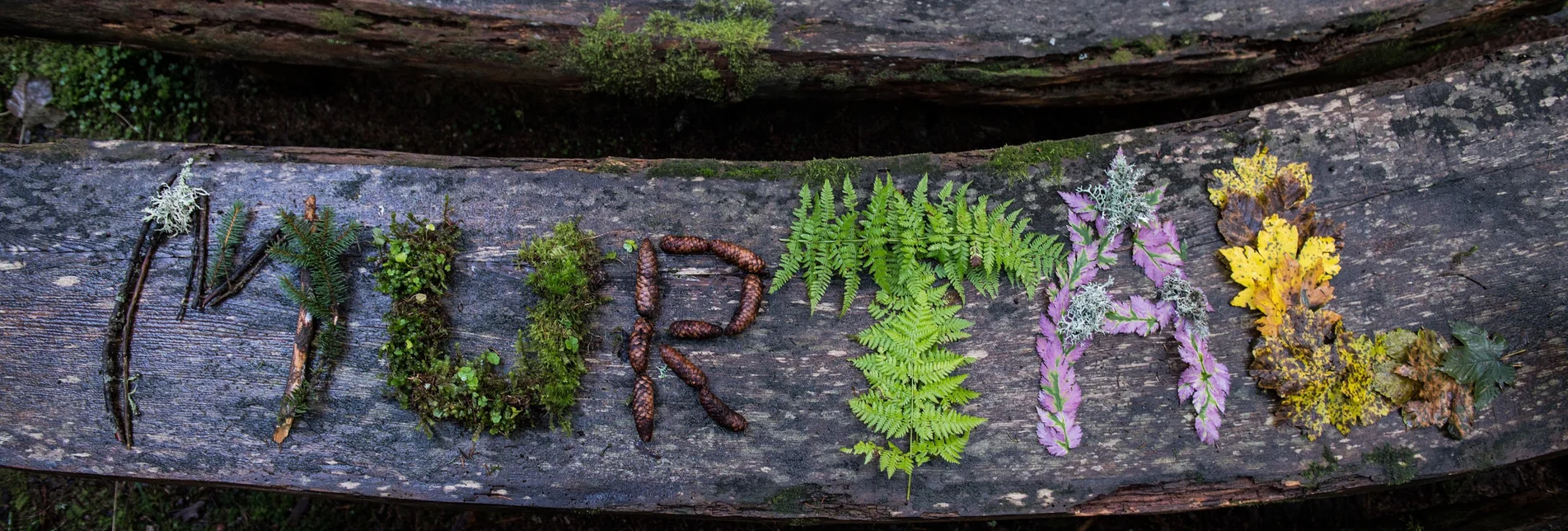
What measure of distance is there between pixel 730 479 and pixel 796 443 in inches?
13.1

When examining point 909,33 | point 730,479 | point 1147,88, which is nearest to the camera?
point 730,479

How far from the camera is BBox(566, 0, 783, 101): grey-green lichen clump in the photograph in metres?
3.85

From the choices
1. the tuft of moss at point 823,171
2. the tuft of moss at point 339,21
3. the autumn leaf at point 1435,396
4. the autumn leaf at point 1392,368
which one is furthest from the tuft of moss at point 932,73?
the tuft of moss at point 339,21

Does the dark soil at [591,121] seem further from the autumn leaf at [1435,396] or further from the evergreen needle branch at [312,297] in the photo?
the autumn leaf at [1435,396]

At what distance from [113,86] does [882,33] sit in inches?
181

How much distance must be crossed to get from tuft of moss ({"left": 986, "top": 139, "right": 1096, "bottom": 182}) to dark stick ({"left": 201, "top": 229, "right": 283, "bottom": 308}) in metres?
3.31

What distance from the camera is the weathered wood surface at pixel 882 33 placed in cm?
379

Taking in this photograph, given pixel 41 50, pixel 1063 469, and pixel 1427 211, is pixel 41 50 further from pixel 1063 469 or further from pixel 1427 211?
pixel 1427 211

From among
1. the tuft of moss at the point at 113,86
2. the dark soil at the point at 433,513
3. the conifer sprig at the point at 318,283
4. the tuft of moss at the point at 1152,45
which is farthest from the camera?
the tuft of moss at the point at 113,86

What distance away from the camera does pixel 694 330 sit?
349cm

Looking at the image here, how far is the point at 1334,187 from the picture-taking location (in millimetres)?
3604

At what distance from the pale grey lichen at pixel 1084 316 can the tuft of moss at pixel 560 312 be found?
2102 mm

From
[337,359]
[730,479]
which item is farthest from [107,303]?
[730,479]

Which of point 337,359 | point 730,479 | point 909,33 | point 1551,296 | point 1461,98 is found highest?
point 909,33
